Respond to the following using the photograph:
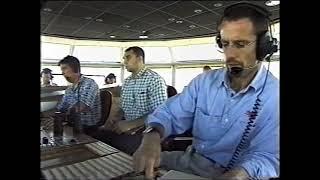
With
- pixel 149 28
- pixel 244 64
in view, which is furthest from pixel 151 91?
pixel 244 64

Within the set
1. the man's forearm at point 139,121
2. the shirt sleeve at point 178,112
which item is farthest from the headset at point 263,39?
the man's forearm at point 139,121

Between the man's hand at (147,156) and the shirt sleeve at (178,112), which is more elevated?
the shirt sleeve at (178,112)

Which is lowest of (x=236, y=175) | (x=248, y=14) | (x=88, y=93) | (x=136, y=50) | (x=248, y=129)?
(x=236, y=175)

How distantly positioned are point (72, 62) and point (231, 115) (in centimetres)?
51

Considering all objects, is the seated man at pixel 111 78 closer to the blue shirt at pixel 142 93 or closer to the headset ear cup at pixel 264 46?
the blue shirt at pixel 142 93

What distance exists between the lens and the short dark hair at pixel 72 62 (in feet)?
3.34

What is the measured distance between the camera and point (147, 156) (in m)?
1.07

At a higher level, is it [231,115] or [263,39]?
[263,39]

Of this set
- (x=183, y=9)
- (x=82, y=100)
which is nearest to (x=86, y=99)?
(x=82, y=100)

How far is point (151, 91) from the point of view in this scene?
1.07m

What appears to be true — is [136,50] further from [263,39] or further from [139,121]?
[263,39]

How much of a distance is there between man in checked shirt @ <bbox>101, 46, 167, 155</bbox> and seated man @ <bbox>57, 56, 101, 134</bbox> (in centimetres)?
6
